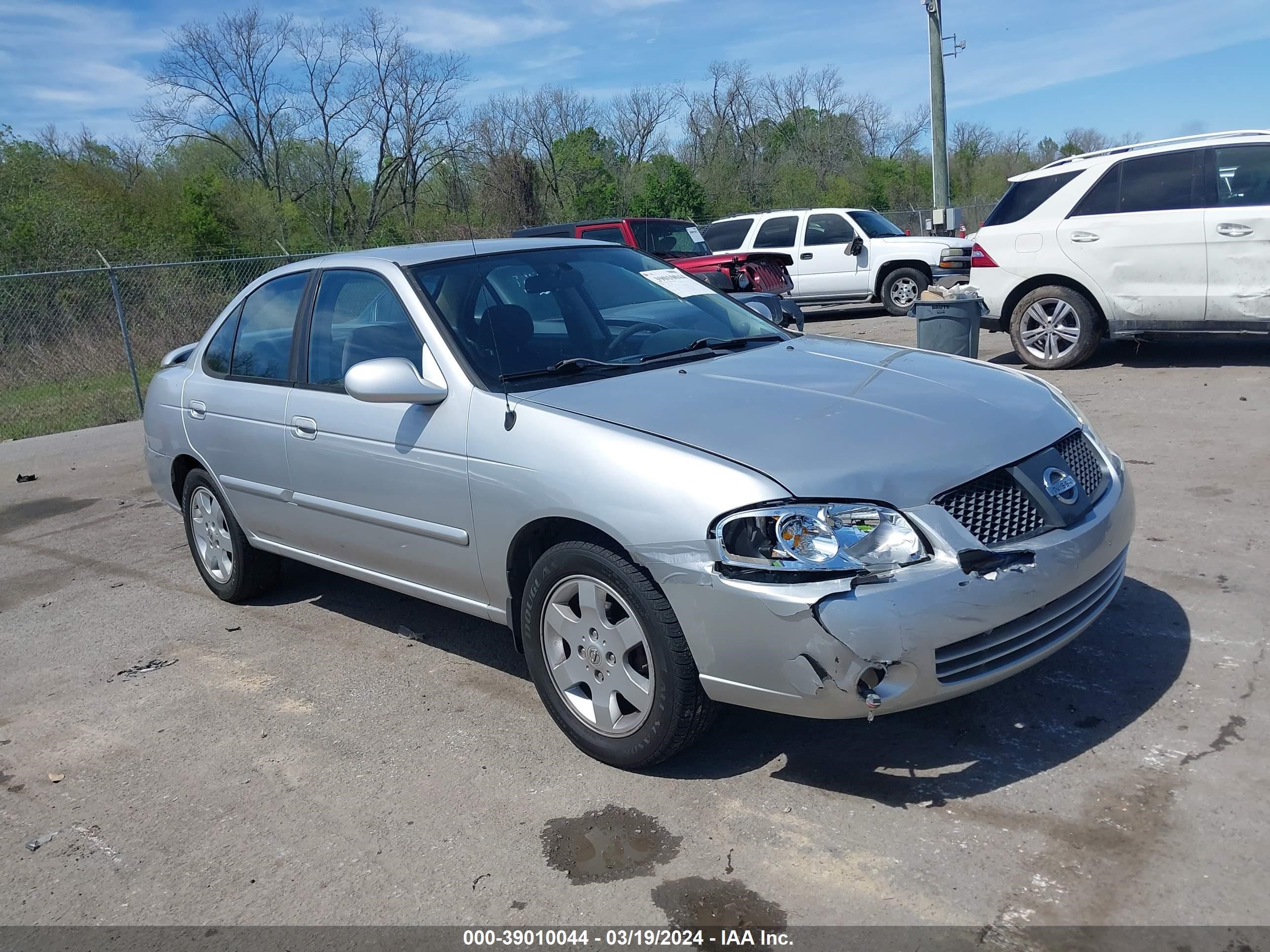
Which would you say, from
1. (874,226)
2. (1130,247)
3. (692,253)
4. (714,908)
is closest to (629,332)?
(714,908)

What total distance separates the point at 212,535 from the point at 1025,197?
7.86 m

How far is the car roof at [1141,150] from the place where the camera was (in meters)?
8.94

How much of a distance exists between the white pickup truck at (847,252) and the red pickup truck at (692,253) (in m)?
2.08

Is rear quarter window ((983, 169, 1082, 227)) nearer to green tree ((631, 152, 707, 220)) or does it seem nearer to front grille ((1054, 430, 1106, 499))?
front grille ((1054, 430, 1106, 499))

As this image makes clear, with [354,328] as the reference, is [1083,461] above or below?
below

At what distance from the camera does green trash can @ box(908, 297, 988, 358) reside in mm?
9664

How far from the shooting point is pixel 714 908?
2.86 metres

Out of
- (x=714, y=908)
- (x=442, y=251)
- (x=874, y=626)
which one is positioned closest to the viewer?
(x=714, y=908)

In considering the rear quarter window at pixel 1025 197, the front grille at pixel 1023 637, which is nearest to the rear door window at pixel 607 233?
the rear quarter window at pixel 1025 197

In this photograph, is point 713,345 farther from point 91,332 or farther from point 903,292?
point 91,332

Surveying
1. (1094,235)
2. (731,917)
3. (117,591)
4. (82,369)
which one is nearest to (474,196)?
(82,369)

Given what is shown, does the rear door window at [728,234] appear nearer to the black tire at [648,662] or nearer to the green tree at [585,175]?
the green tree at [585,175]

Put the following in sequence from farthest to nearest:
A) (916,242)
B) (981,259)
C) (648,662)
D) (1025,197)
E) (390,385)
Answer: (916,242), (981,259), (1025,197), (390,385), (648,662)

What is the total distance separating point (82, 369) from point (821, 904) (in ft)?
51.7
